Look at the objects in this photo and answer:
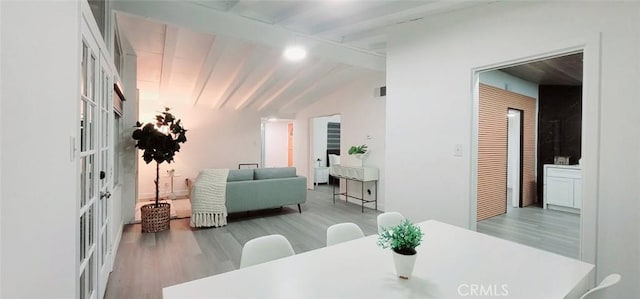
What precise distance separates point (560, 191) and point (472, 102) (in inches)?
144

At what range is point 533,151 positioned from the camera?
17.3ft

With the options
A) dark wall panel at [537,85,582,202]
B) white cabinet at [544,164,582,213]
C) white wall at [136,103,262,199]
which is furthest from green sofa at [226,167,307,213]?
dark wall panel at [537,85,582,202]

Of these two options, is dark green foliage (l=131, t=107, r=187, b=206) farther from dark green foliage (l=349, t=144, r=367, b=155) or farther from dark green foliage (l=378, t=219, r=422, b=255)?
dark green foliage (l=378, t=219, r=422, b=255)

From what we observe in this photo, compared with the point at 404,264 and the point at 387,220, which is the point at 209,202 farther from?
the point at 404,264

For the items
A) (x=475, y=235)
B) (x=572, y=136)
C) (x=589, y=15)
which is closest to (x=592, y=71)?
(x=589, y=15)

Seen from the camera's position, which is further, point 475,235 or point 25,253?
point 475,235

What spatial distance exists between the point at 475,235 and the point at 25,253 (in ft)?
6.91

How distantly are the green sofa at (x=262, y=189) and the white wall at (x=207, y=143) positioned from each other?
2999mm

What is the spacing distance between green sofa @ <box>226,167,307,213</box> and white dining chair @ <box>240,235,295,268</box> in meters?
2.90

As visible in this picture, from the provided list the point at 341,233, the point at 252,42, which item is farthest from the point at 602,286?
the point at 252,42

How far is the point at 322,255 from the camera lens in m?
1.44

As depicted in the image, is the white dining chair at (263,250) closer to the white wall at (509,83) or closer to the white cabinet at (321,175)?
the white wall at (509,83)

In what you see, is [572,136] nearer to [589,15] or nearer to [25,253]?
[589,15]

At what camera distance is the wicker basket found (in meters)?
3.77
